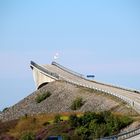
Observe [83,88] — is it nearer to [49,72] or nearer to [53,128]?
[49,72]

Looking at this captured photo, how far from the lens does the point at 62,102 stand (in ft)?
417

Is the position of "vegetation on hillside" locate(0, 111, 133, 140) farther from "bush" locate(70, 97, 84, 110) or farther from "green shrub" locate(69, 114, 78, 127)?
"bush" locate(70, 97, 84, 110)

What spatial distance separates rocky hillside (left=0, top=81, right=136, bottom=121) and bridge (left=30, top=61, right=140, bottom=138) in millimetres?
2208

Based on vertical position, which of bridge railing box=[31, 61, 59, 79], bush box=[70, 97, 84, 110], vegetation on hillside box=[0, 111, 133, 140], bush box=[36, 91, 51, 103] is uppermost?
bridge railing box=[31, 61, 59, 79]

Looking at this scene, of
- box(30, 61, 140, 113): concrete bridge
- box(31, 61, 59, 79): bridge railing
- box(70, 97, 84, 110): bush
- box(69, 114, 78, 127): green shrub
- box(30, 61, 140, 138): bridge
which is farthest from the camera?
box(31, 61, 59, 79): bridge railing

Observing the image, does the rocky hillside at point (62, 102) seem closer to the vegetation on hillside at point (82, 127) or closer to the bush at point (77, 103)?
the bush at point (77, 103)

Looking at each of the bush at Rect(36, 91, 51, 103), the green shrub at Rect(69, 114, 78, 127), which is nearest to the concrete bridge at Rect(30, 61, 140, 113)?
the bush at Rect(36, 91, 51, 103)

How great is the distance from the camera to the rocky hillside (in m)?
108

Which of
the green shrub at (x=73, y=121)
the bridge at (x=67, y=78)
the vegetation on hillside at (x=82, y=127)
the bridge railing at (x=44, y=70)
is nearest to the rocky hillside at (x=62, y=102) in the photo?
the bridge at (x=67, y=78)

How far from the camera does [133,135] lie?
63.9 metres

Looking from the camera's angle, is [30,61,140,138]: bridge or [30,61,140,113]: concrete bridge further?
[30,61,140,113]: concrete bridge

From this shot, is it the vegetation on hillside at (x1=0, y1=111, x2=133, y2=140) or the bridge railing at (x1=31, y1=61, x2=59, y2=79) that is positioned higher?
the bridge railing at (x1=31, y1=61, x2=59, y2=79)

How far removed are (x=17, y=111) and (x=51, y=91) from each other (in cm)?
945

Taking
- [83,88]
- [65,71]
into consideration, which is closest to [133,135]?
→ [83,88]
